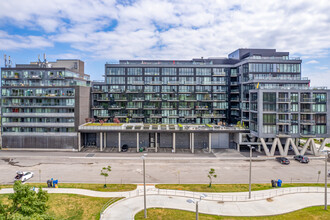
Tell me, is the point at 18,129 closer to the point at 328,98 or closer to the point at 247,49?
the point at 247,49

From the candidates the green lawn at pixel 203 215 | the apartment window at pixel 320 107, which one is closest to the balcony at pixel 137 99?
the green lawn at pixel 203 215

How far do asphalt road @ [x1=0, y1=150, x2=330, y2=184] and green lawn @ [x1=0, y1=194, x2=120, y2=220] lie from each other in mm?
7101

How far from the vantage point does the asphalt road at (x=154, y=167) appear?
137 ft

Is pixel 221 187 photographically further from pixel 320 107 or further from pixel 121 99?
pixel 121 99

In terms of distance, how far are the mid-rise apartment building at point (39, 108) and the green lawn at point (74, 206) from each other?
106ft

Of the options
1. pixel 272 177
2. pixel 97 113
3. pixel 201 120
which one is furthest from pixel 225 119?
pixel 97 113

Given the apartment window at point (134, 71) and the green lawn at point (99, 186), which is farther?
the apartment window at point (134, 71)

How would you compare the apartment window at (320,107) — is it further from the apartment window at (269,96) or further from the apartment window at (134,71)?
the apartment window at (134,71)

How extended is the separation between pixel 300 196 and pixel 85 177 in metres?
36.9

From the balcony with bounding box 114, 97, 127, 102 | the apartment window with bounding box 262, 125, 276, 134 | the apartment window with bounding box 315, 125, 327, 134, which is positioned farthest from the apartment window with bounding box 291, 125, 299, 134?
the balcony with bounding box 114, 97, 127, 102

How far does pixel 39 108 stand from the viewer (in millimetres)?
65000

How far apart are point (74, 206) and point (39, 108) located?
145ft

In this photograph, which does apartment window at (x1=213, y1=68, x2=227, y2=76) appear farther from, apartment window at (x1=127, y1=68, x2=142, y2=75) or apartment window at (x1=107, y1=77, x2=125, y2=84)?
apartment window at (x1=107, y1=77, x2=125, y2=84)

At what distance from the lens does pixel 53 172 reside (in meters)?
45.0
